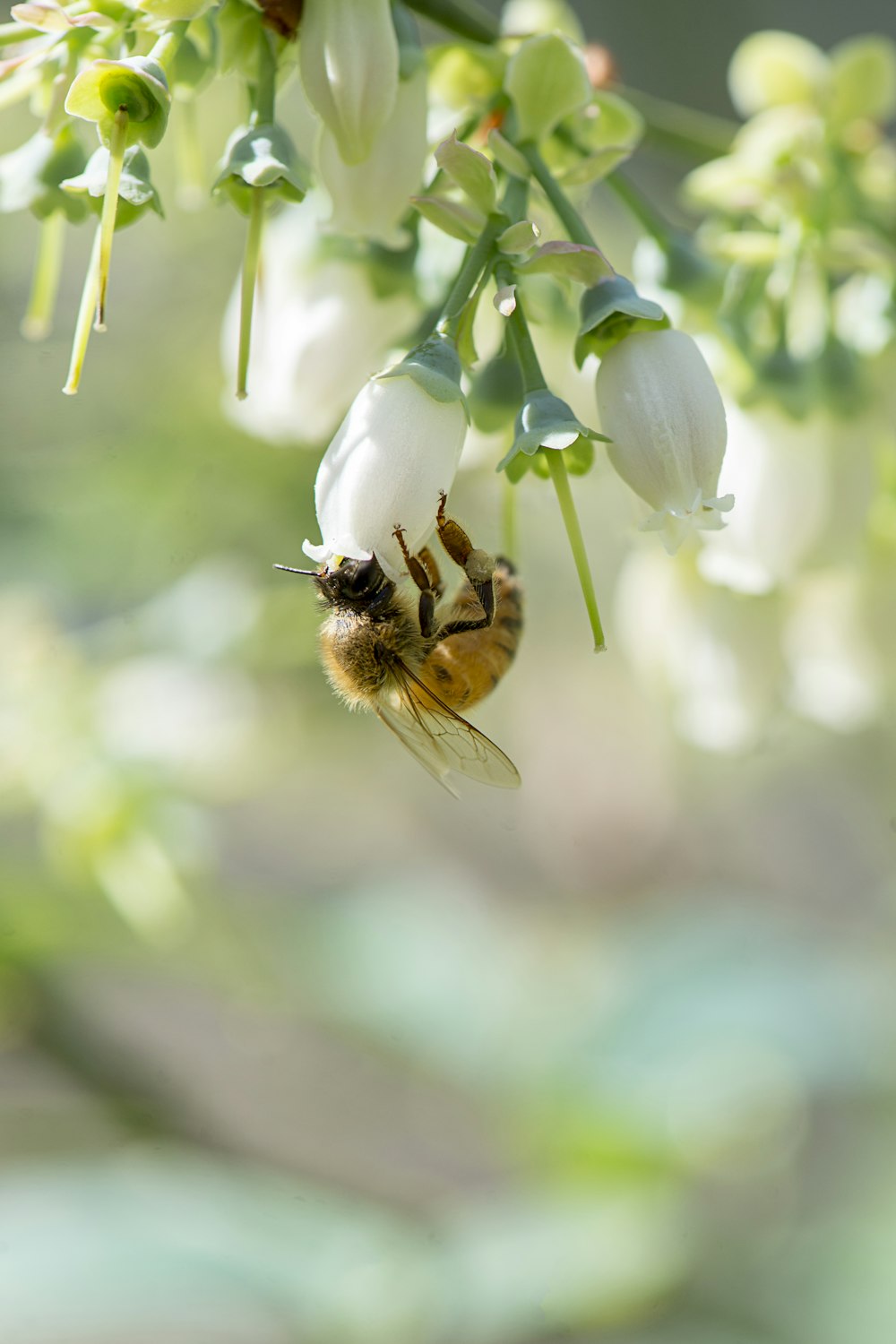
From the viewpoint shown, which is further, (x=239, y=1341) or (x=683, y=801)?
(x=683, y=801)

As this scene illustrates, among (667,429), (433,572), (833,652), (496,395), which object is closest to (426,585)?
(433,572)

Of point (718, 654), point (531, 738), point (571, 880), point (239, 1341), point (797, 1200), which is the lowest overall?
A: point (239, 1341)

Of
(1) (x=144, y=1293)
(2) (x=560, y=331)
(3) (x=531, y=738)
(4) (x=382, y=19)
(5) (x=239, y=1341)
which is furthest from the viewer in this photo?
(3) (x=531, y=738)

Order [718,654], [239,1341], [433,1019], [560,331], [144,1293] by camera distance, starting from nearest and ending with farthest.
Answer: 1. [560,331]
2. [718,654]
3. [144,1293]
4. [239,1341]
5. [433,1019]

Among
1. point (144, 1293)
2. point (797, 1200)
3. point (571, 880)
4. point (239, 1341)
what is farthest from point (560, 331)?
point (571, 880)

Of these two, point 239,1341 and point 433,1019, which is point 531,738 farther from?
point 239,1341

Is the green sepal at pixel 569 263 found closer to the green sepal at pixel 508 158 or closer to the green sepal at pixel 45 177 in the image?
the green sepal at pixel 508 158

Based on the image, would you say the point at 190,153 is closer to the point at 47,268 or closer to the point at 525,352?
the point at 47,268
